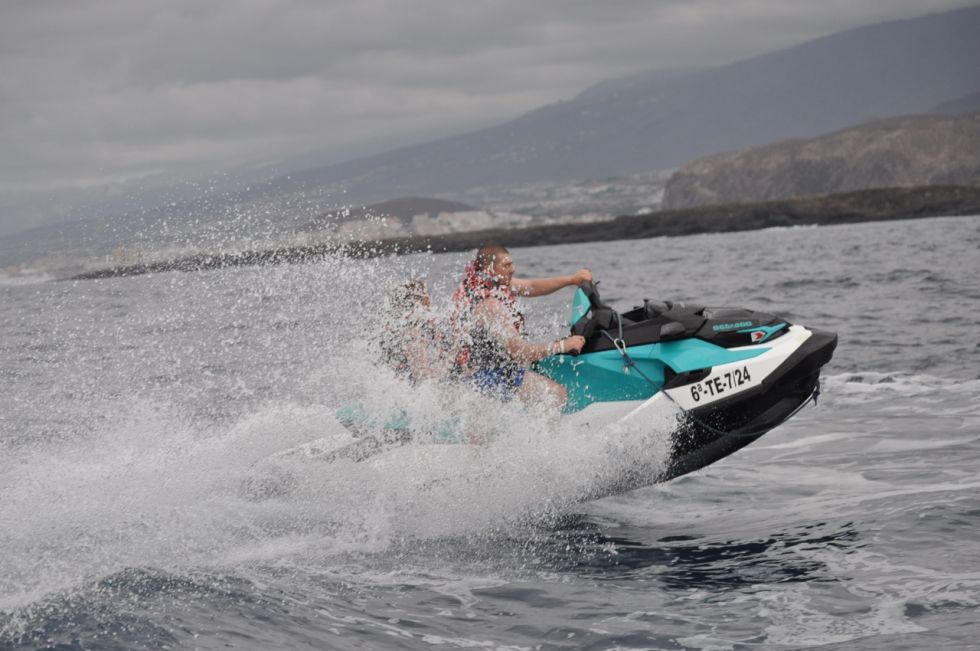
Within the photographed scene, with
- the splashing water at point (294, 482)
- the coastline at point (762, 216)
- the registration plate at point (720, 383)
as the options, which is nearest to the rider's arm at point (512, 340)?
the splashing water at point (294, 482)

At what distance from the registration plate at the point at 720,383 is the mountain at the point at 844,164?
141 meters

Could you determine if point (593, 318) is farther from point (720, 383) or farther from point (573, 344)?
point (720, 383)

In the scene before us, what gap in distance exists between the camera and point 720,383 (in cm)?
813

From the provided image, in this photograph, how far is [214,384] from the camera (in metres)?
14.8

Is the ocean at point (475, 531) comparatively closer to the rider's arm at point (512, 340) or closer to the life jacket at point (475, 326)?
the life jacket at point (475, 326)

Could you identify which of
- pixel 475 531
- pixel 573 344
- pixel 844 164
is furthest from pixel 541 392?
pixel 844 164

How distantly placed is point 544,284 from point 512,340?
840 mm

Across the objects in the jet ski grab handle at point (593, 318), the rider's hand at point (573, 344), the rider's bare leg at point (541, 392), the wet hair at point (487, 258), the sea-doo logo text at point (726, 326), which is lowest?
the rider's bare leg at point (541, 392)

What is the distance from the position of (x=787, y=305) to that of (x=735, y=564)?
1653cm

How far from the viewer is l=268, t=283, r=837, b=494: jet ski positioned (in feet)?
26.7

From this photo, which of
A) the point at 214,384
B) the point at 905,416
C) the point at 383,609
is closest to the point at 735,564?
the point at 383,609

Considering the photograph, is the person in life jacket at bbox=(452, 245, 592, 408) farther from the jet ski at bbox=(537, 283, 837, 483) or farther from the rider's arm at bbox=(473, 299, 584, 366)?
the jet ski at bbox=(537, 283, 837, 483)

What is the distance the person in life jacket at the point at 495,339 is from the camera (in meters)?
7.90

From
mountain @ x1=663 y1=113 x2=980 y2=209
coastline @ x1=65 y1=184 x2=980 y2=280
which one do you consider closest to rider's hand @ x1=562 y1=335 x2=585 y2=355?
coastline @ x1=65 y1=184 x2=980 y2=280
